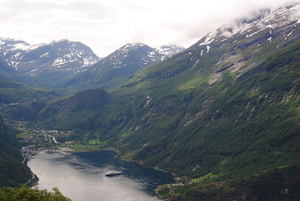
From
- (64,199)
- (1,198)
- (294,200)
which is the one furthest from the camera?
(294,200)

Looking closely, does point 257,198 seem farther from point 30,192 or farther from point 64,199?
point 30,192

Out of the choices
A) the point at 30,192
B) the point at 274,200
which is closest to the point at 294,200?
the point at 274,200

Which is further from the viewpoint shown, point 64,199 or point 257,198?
Result: point 257,198

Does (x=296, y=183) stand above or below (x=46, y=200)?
above

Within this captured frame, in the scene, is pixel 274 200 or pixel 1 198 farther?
pixel 274 200

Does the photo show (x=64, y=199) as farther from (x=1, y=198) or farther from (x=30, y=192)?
(x=1, y=198)

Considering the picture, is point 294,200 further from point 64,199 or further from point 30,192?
point 30,192

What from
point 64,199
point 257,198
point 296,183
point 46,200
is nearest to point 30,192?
point 46,200

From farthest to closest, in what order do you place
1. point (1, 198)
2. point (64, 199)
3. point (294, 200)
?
point (294, 200) < point (64, 199) < point (1, 198)

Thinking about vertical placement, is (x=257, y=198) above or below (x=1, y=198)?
above
